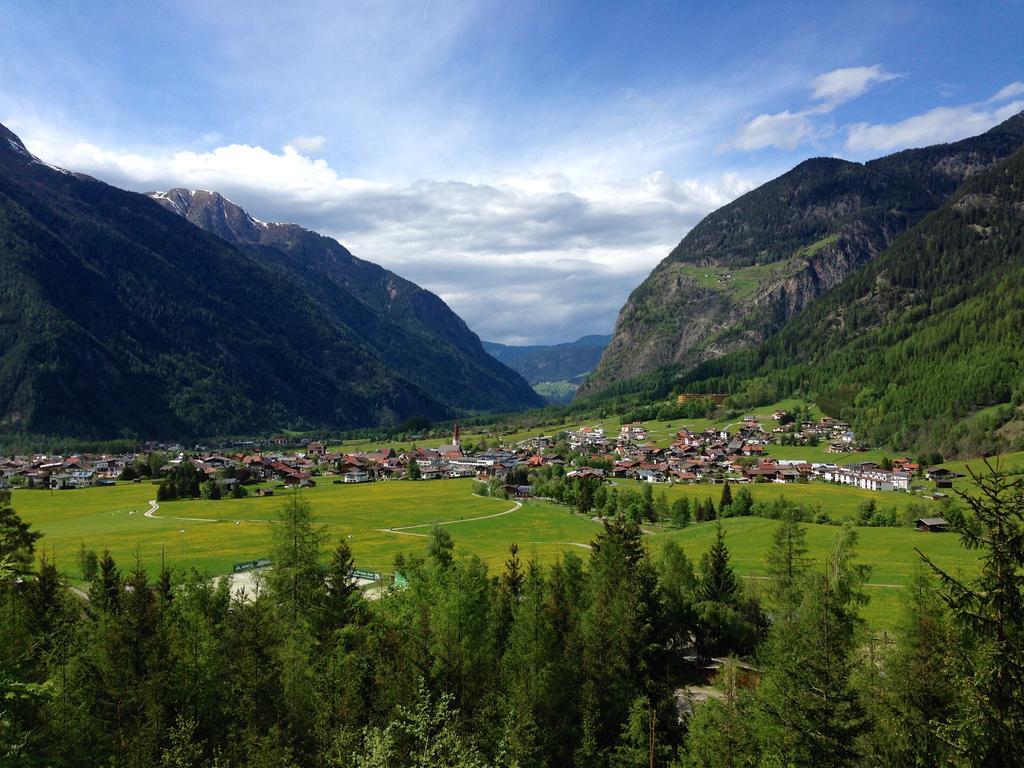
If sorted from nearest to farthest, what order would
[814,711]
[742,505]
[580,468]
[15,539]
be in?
[814,711], [15,539], [742,505], [580,468]

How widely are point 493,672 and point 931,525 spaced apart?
78.4 m

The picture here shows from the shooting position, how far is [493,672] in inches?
1296

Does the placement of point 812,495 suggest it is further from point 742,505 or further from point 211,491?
point 211,491

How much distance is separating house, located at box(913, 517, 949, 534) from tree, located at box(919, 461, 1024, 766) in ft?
279

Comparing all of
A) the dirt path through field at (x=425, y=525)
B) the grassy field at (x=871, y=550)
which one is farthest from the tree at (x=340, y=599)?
the dirt path through field at (x=425, y=525)

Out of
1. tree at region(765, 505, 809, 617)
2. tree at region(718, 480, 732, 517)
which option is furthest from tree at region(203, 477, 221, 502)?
tree at region(765, 505, 809, 617)

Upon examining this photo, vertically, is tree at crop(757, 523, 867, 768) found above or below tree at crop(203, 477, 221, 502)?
above

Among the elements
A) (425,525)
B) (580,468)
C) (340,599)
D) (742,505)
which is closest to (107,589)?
(340,599)

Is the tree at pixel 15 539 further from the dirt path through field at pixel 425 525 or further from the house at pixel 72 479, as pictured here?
the house at pixel 72 479

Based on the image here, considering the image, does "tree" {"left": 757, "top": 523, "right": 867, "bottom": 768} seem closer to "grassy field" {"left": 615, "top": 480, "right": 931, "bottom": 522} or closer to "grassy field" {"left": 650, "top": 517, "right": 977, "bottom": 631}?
"grassy field" {"left": 650, "top": 517, "right": 977, "bottom": 631}

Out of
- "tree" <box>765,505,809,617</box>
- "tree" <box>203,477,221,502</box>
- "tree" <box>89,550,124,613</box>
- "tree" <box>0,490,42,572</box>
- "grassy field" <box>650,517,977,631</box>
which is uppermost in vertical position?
"tree" <box>0,490,42,572</box>

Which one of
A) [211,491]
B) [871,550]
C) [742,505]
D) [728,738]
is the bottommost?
[871,550]

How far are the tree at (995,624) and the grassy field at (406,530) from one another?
4202cm

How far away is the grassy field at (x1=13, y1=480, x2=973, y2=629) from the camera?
73.9 meters
